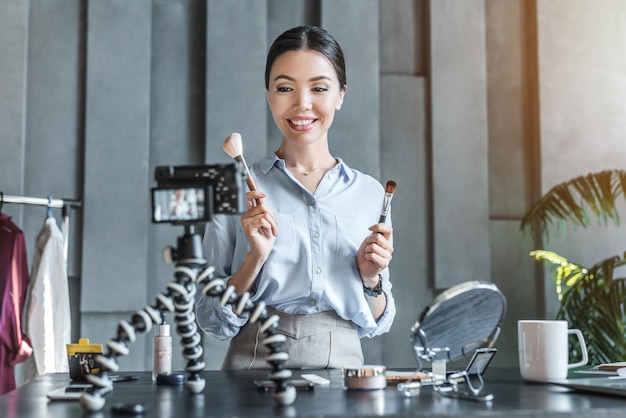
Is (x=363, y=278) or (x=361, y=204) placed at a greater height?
(x=361, y=204)

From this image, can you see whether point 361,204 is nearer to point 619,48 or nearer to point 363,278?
point 363,278

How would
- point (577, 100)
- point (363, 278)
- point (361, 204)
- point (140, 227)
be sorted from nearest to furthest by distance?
point (363, 278), point (361, 204), point (140, 227), point (577, 100)

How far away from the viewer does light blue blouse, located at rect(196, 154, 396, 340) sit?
1.95m

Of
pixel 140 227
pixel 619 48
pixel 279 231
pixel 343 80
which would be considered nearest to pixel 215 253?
pixel 279 231

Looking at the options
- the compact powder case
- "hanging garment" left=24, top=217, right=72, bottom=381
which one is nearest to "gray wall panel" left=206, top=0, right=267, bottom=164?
"hanging garment" left=24, top=217, right=72, bottom=381

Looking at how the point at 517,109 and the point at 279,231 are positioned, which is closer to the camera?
the point at 279,231

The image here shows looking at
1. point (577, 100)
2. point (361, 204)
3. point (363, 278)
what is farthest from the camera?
point (577, 100)

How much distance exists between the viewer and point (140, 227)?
12.5ft

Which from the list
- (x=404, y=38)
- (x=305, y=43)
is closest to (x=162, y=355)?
(x=305, y=43)

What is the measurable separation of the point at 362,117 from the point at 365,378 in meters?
2.73

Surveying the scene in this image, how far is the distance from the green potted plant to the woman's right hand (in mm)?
2238

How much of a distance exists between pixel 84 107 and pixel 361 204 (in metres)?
2.17

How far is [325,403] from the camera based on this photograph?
1.18 metres

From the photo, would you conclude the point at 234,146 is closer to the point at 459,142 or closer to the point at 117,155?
the point at 117,155
